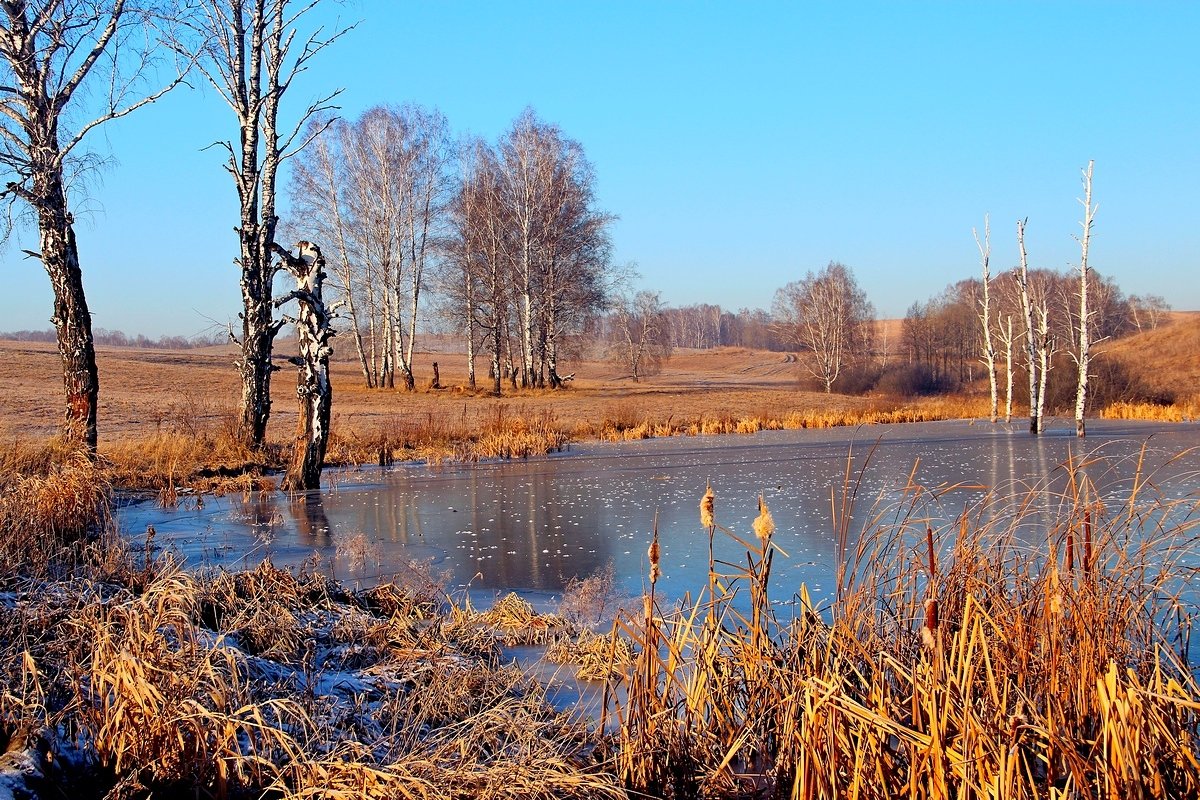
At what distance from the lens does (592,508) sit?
1130 centimetres

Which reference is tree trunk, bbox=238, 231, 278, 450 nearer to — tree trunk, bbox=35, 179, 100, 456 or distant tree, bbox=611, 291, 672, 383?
tree trunk, bbox=35, 179, 100, 456

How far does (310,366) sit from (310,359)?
11 cm

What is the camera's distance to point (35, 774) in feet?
9.76

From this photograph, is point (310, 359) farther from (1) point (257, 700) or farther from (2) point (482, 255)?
(2) point (482, 255)

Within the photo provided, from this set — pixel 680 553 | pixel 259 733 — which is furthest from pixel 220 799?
pixel 680 553

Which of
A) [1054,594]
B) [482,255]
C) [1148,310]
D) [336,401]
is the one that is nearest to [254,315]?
[1054,594]

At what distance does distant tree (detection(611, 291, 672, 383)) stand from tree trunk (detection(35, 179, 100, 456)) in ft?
164

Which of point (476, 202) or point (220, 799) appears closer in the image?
point (220, 799)

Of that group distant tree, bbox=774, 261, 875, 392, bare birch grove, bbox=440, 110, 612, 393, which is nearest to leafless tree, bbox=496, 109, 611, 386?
bare birch grove, bbox=440, 110, 612, 393

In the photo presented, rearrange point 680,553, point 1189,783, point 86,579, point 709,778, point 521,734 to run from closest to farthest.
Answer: point 1189,783, point 709,778, point 521,734, point 86,579, point 680,553

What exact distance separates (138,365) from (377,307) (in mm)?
11521

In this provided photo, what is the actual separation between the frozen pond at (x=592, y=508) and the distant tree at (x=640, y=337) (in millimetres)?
42705

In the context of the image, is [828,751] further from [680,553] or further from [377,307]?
[377,307]

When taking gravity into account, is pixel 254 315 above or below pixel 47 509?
above
